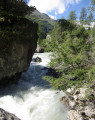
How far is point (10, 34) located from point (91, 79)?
7.35 m

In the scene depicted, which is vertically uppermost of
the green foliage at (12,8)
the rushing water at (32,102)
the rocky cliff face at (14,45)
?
the green foliage at (12,8)

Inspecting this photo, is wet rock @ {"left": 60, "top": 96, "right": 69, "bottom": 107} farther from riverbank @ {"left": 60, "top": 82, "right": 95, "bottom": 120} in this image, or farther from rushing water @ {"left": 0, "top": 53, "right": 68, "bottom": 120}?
riverbank @ {"left": 60, "top": 82, "right": 95, "bottom": 120}

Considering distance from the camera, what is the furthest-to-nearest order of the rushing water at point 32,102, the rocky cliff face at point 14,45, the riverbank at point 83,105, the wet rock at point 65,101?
1. the rocky cliff face at point 14,45
2. the wet rock at point 65,101
3. the rushing water at point 32,102
4. the riverbank at point 83,105

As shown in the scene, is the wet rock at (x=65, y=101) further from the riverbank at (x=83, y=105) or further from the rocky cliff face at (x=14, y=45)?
the rocky cliff face at (x=14, y=45)

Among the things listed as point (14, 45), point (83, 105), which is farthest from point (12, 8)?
point (83, 105)

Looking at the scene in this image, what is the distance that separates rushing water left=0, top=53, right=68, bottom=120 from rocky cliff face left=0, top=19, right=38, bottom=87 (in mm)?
1756

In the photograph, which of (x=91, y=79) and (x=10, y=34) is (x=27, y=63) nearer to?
(x=10, y=34)

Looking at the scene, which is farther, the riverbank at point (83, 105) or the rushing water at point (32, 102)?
the rushing water at point (32, 102)

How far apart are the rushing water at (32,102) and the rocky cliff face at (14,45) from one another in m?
1.76

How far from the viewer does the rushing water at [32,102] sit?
7.21m

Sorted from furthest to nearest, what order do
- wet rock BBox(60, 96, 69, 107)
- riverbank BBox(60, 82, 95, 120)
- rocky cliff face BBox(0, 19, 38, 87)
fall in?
rocky cliff face BBox(0, 19, 38, 87) → wet rock BBox(60, 96, 69, 107) → riverbank BBox(60, 82, 95, 120)

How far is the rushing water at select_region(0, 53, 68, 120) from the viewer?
7.21 m

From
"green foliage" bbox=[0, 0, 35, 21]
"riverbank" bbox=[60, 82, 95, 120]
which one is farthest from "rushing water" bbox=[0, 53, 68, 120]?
"green foliage" bbox=[0, 0, 35, 21]

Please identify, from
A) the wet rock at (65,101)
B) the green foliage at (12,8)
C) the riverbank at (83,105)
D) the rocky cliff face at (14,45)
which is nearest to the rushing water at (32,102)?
the wet rock at (65,101)
